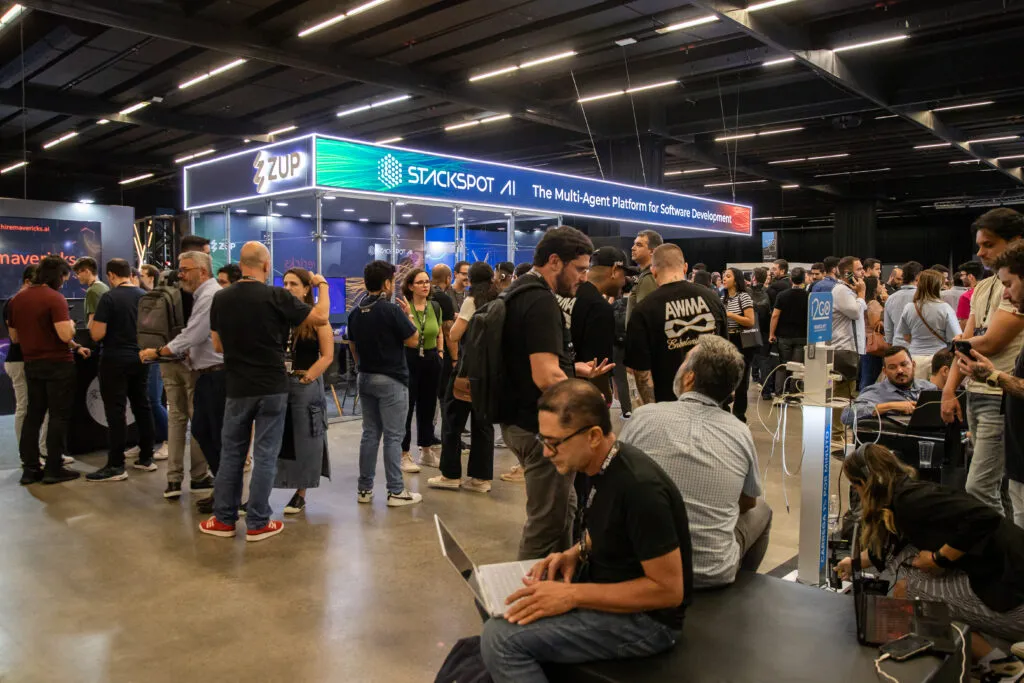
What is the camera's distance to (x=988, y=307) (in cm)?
338

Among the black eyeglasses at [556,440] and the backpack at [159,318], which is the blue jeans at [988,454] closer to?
the black eyeglasses at [556,440]

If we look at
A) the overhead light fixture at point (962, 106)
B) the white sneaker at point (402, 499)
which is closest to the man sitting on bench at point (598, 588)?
the white sneaker at point (402, 499)

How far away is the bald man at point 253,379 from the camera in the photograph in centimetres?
385

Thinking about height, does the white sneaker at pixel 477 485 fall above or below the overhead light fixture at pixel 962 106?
below

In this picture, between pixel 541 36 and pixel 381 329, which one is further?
pixel 541 36

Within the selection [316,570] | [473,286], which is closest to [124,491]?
[316,570]

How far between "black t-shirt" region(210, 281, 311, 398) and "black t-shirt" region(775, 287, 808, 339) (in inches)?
221

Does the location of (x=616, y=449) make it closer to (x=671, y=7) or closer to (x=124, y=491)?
(x=124, y=491)

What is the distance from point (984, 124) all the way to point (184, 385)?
46.0 ft

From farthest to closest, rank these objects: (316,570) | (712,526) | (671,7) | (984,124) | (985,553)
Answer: (984,124) < (671,7) < (316,570) < (985,553) < (712,526)

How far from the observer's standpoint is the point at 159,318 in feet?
16.1

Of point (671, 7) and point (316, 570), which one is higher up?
point (671, 7)

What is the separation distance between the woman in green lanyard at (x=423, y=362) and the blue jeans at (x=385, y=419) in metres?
0.68

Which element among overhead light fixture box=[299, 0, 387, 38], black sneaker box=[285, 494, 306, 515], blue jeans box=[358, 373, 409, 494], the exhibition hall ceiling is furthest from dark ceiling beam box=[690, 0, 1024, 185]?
black sneaker box=[285, 494, 306, 515]
